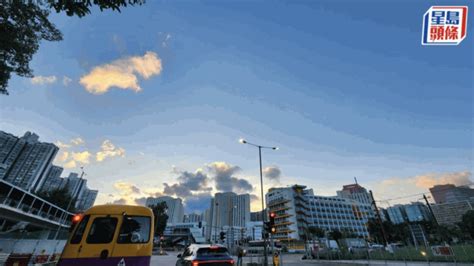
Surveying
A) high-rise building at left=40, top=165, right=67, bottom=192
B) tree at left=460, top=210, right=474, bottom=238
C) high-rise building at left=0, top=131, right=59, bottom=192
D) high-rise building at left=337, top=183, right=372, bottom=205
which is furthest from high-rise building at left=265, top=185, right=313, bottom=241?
high-rise building at left=40, top=165, right=67, bottom=192

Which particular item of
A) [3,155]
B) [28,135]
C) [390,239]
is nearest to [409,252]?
[390,239]

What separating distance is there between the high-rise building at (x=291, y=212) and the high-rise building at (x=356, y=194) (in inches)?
2996

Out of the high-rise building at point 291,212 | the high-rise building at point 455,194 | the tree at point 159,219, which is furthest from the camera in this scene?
the high-rise building at point 455,194

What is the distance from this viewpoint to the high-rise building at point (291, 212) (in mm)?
100250

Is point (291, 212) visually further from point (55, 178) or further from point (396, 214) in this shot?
point (55, 178)

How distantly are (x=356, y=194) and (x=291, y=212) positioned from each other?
94462mm

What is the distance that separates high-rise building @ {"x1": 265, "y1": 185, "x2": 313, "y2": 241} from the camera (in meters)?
100

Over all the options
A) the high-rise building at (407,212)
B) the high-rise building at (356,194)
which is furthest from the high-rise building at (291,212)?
the high-rise building at (407,212)

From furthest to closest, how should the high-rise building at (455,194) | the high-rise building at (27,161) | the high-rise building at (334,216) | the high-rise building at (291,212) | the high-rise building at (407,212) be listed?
the high-rise building at (407,212)
the high-rise building at (455,194)
the high-rise building at (334,216)
the high-rise building at (291,212)
the high-rise building at (27,161)

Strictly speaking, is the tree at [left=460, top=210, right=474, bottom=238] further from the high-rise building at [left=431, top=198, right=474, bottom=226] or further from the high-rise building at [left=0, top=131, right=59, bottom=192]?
the high-rise building at [left=0, top=131, right=59, bottom=192]

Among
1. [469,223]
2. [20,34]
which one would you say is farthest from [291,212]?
[20,34]

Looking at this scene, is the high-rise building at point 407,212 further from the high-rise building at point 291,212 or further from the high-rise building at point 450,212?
the high-rise building at point 291,212

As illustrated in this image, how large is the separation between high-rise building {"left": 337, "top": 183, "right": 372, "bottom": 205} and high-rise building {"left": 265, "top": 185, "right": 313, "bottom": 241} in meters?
76.1

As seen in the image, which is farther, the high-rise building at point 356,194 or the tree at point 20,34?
the high-rise building at point 356,194
